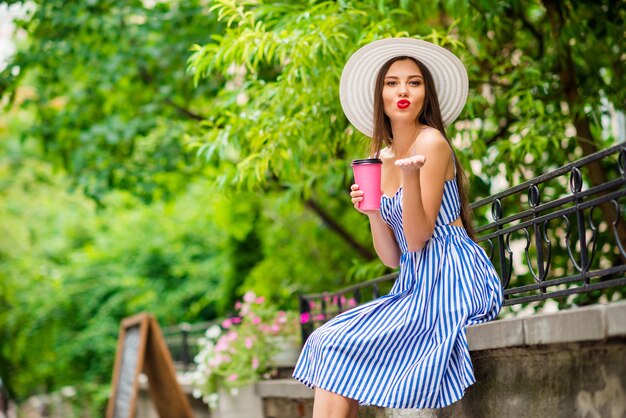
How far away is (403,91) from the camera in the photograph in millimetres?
4453

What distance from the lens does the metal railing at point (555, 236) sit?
13.3 feet

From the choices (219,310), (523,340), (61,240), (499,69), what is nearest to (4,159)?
(219,310)

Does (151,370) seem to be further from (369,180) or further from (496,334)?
(496,334)

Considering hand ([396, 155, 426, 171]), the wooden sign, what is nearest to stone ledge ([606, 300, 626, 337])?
hand ([396, 155, 426, 171])

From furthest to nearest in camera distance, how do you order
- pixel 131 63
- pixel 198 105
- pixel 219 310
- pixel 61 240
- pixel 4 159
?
pixel 61 240 < pixel 219 310 < pixel 4 159 < pixel 198 105 < pixel 131 63

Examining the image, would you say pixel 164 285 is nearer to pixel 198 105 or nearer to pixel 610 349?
pixel 198 105

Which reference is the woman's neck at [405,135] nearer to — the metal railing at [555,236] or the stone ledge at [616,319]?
the metal railing at [555,236]

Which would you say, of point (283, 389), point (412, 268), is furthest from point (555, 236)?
point (412, 268)

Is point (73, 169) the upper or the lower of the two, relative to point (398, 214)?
upper

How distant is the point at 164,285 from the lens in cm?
2212

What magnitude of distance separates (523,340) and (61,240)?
22087 mm

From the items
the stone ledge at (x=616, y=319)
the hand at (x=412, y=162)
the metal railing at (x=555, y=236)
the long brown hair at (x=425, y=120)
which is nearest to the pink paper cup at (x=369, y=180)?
the hand at (x=412, y=162)

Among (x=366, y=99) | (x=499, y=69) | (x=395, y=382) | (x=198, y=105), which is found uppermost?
(x=198, y=105)

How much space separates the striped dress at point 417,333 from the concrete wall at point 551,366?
7.3 inches
